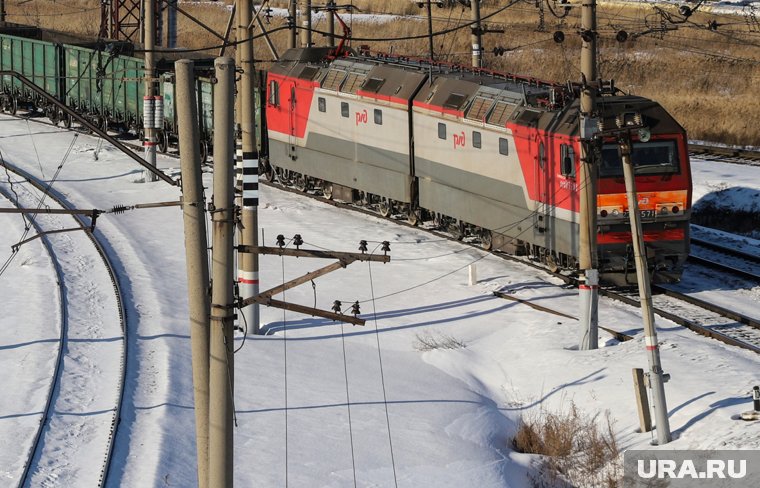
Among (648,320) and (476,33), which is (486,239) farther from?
(648,320)

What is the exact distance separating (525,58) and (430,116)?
34661 mm

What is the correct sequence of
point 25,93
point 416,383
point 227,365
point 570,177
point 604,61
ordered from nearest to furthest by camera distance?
point 227,365 < point 416,383 < point 570,177 < point 25,93 < point 604,61

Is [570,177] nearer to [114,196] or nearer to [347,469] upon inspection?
[347,469]

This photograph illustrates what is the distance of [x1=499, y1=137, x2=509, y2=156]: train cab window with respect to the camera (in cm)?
2547

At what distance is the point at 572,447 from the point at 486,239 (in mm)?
10463

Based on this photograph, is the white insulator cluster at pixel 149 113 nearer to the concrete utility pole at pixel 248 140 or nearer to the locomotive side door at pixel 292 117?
the locomotive side door at pixel 292 117

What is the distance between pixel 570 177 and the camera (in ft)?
76.6

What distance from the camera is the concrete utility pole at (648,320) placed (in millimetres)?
17078

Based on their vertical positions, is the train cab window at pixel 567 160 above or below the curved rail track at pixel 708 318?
above

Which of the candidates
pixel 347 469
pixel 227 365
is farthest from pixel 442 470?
pixel 227 365

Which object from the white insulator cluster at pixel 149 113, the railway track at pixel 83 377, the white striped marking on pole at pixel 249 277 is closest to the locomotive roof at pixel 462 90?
the white insulator cluster at pixel 149 113

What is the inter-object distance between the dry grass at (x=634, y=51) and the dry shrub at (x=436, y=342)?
73.9 ft

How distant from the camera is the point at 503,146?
84.0 ft

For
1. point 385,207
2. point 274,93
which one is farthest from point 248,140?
point 274,93
